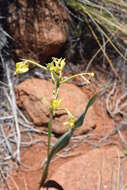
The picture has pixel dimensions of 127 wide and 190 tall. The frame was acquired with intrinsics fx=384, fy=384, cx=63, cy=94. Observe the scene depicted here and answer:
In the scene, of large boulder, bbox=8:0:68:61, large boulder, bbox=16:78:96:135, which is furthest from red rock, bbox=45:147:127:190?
large boulder, bbox=8:0:68:61

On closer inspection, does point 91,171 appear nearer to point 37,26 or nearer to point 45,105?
point 45,105

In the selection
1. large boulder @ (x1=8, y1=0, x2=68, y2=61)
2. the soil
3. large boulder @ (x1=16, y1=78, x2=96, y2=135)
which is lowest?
the soil

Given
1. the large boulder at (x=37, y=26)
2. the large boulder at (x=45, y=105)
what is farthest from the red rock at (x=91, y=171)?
the large boulder at (x=37, y=26)

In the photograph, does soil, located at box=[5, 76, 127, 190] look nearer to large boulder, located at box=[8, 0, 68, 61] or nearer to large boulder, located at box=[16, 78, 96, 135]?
large boulder, located at box=[16, 78, 96, 135]

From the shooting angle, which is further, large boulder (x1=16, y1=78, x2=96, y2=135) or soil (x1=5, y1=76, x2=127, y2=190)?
large boulder (x1=16, y1=78, x2=96, y2=135)

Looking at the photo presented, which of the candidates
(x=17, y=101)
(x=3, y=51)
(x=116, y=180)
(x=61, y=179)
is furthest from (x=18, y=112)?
(x=116, y=180)

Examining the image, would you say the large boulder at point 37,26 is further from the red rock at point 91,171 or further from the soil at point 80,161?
the red rock at point 91,171

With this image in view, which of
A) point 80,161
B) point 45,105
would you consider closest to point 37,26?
point 45,105
